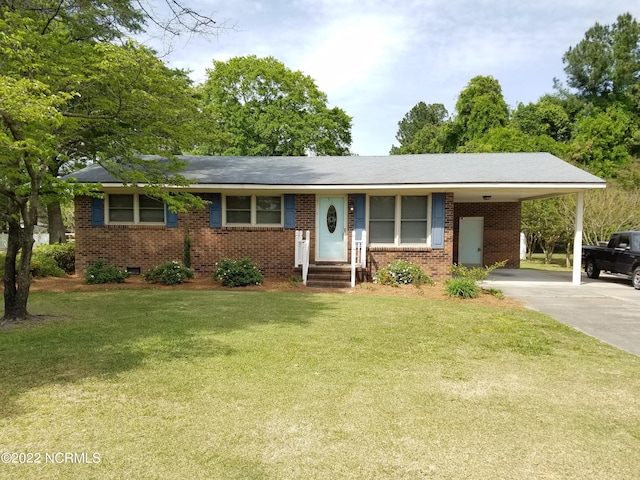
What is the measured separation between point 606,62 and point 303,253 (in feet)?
115

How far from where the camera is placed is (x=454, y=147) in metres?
35.2

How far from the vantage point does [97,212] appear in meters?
12.4

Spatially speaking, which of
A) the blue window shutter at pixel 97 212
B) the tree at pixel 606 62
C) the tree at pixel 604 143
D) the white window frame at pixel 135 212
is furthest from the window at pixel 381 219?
the tree at pixel 606 62

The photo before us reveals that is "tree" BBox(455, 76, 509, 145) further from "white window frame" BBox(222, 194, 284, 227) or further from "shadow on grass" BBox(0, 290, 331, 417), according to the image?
"shadow on grass" BBox(0, 290, 331, 417)

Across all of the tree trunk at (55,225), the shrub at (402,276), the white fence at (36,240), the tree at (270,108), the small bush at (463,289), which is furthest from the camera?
the tree at (270,108)

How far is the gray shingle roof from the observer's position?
1144 cm

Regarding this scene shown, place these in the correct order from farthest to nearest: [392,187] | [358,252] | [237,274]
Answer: [358,252] → [392,187] → [237,274]

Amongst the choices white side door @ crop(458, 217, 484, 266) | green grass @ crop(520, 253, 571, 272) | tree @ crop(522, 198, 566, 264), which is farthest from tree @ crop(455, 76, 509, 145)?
white side door @ crop(458, 217, 484, 266)

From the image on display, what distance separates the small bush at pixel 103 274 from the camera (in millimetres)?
11094

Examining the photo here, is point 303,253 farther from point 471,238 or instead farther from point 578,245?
point 471,238

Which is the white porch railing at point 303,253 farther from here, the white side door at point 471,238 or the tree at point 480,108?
the tree at point 480,108

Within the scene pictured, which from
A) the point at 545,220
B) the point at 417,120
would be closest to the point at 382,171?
the point at 545,220

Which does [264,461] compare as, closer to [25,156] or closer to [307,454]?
[307,454]

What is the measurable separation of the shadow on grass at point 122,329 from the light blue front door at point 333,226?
3.09 meters
